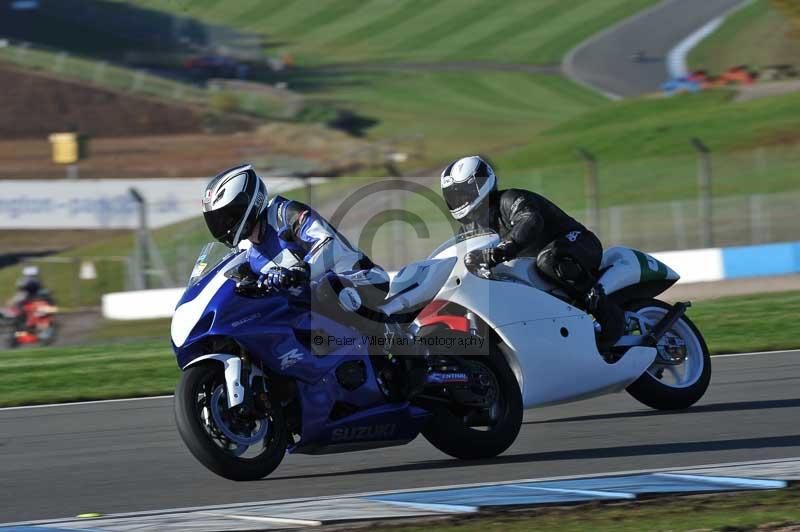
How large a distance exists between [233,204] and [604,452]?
8.05ft

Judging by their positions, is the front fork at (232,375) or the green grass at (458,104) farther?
the green grass at (458,104)

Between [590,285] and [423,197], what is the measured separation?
10.5m

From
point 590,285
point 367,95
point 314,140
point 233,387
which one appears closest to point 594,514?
point 233,387

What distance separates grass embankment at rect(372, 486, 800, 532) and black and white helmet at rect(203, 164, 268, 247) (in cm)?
181

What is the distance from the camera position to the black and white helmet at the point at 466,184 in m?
7.29

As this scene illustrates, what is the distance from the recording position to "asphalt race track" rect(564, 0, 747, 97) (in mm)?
49562

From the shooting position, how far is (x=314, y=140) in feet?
138

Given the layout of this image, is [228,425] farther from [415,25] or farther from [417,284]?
Answer: [415,25]

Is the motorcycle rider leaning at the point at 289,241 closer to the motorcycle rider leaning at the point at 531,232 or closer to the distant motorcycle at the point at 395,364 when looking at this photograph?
the distant motorcycle at the point at 395,364

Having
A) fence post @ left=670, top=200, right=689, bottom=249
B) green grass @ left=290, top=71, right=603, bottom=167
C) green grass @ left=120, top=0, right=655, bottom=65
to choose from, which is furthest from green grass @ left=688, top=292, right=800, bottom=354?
green grass @ left=120, top=0, right=655, bottom=65

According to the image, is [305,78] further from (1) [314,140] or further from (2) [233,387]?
(2) [233,387]

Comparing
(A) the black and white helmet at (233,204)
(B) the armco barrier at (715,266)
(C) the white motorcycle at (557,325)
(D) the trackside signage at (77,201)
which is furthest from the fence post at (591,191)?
(A) the black and white helmet at (233,204)

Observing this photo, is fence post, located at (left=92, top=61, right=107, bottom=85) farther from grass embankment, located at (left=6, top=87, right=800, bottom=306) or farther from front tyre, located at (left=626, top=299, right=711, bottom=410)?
front tyre, located at (left=626, top=299, right=711, bottom=410)

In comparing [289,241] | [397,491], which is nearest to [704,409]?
[397,491]
